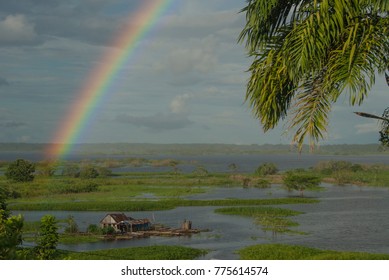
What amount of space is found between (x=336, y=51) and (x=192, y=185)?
139 ft

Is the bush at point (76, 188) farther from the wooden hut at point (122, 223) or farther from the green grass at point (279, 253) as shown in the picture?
the green grass at point (279, 253)

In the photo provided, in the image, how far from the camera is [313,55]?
624 cm

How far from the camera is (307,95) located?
657 cm

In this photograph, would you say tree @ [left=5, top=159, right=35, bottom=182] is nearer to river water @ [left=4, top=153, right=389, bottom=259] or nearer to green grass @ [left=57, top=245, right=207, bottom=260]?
river water @ [left=4, top=153, right=389, bottom=259]

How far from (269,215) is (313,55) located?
74.4 feet

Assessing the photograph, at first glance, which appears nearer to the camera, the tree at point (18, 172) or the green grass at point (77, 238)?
the green grass at point (77, 238)

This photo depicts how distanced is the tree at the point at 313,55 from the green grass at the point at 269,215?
17.9 m

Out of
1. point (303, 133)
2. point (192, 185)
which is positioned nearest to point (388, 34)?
point (303, 133)

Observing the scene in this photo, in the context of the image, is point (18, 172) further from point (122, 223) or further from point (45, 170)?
point (122, 223)

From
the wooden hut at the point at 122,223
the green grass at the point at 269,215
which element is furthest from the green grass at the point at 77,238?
the green grass at the point at 269,215

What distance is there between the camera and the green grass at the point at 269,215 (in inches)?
978

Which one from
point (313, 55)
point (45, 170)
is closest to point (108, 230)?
point (313, 55)

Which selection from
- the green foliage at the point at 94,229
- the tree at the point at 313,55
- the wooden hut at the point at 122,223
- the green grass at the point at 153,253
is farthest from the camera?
the wooden hut at the point at 122,223

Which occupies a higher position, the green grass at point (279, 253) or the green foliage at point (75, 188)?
the green foliage at point (75, 188)
